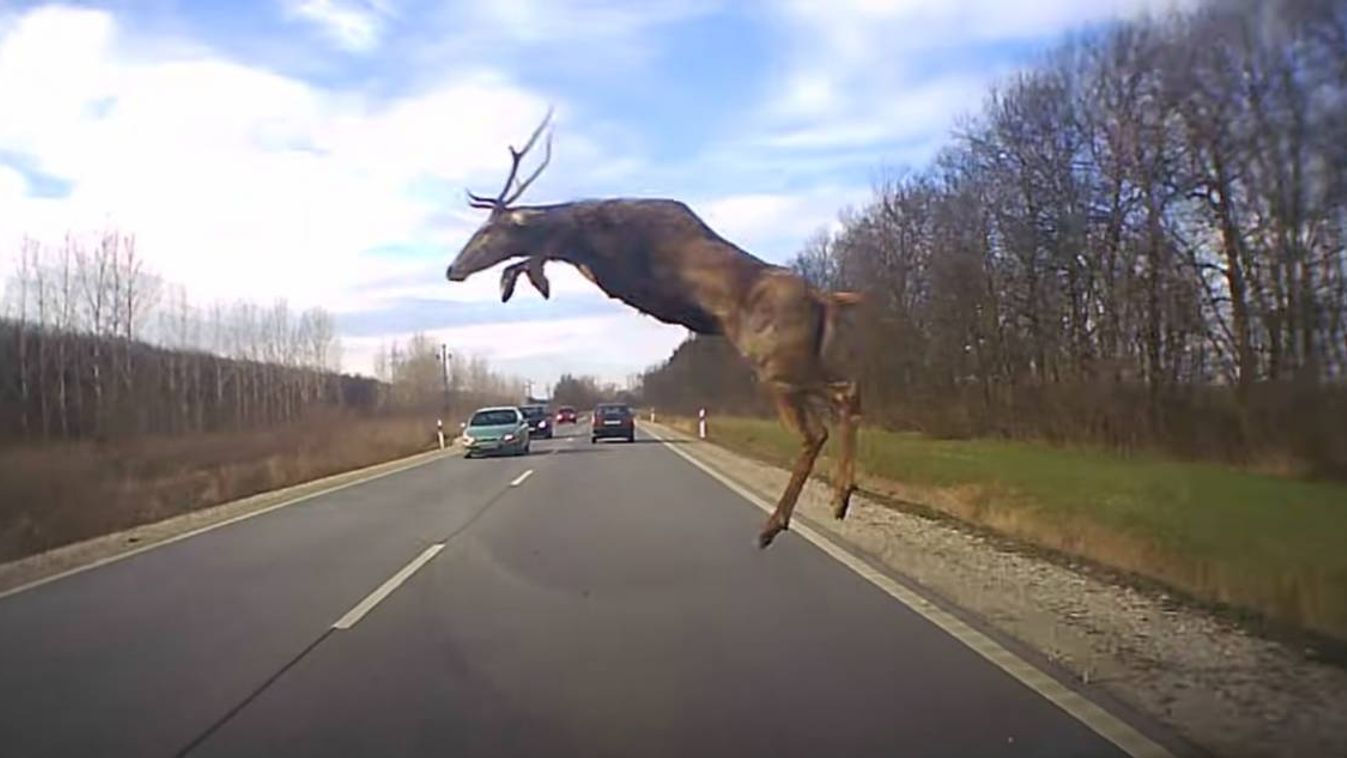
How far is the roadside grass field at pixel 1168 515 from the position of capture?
1383 centimetres

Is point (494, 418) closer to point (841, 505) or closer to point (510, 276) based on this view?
point (841, 505)

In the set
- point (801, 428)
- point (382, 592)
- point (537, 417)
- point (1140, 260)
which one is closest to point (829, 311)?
point (801, 428)

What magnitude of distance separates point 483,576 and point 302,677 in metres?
6.00

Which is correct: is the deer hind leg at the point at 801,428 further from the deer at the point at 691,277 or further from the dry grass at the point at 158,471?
the dry grass at the point at 158,471

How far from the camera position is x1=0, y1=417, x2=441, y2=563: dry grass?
25.5 metres

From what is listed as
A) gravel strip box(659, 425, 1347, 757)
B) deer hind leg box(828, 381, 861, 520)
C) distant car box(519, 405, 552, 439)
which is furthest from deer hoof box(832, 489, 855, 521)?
distant car box(519, 405, 552, 439)

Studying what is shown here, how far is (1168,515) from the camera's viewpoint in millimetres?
22219

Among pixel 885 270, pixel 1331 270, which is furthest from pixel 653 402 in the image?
pixel 1331 270

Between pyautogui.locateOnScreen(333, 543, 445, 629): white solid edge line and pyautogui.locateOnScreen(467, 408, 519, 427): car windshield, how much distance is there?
94.3 ft

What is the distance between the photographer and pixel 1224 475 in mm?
24750

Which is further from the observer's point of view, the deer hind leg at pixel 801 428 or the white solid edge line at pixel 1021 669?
the white solid edge line at pixel 1021 669

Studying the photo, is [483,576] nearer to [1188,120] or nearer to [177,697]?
→ [177,697]

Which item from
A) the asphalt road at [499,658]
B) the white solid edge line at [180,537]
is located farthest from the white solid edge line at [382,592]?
the white solid edge line at [180,537]

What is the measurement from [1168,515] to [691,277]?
2010 centimetres
